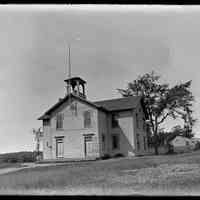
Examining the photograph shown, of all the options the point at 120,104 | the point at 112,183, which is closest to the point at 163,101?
the point at 120,104

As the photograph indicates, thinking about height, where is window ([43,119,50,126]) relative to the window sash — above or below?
above

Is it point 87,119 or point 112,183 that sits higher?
point 87,119

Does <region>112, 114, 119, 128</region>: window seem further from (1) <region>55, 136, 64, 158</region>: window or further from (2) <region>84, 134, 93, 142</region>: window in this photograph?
(1) <region>55, 136, 64, 158</region>: window

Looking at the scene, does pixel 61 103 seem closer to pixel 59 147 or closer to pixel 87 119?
pixel 87 119

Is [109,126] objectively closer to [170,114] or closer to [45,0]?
[170,114]

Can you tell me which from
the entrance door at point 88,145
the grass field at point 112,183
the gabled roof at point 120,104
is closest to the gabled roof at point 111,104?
the gabled roof at point 120,104

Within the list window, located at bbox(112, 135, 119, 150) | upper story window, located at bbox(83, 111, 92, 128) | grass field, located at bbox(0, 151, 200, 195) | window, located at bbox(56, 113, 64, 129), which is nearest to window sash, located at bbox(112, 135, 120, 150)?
window, located at bbox(112, 135, 119, 150)

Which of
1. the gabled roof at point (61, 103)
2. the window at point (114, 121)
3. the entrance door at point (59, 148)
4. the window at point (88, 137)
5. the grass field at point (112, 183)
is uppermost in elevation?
the gabled roof at point (61, 103)

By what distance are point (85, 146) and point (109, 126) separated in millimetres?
3301

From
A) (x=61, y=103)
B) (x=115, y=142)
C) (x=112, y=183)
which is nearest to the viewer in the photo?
(x=112, y=183)

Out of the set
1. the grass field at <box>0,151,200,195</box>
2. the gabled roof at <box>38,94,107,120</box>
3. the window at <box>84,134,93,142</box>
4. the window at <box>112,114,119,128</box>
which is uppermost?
the gabled roof at <box>38,94,107,120</box>

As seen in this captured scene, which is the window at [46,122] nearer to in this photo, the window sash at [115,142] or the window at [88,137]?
the window at [88,137]

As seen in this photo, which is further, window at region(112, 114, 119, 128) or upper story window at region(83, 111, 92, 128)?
window at region(112, 114, 119, 128)

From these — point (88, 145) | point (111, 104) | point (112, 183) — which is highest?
point (111, 104)
